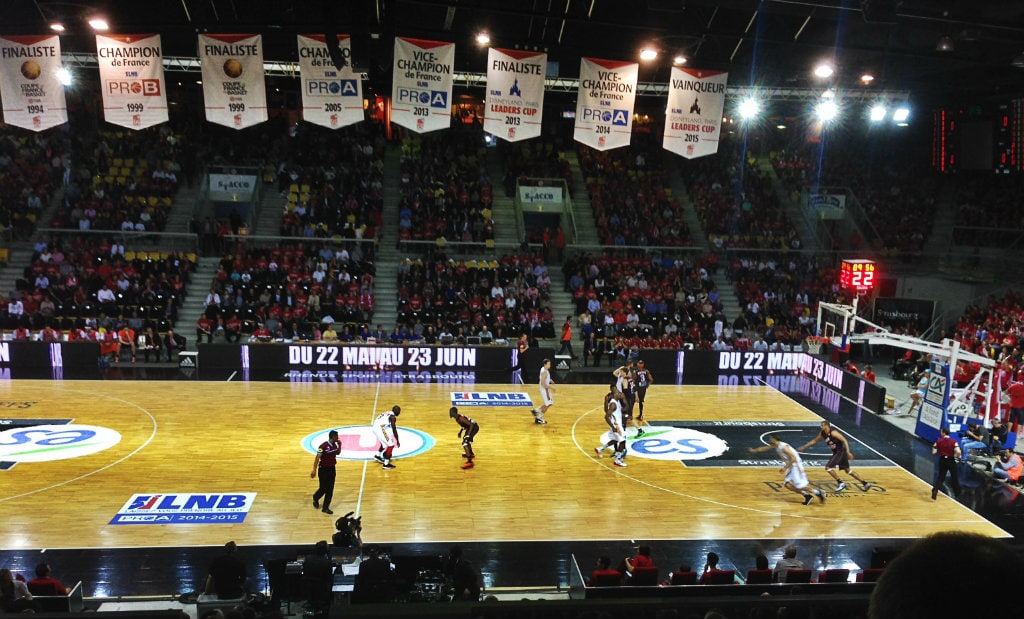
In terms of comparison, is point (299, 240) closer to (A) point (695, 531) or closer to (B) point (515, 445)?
(B) point (515, 445)

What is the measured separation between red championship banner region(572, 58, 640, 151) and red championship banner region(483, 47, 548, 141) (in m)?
1.21

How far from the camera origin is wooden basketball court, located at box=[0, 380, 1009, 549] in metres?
13.8

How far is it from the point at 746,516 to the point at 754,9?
12827mm

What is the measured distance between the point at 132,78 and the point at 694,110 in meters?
14.6

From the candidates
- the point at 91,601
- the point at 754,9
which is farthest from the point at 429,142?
the point at 91,601

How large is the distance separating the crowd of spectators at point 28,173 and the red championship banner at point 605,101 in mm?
23189

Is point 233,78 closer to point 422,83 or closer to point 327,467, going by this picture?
point 422,83

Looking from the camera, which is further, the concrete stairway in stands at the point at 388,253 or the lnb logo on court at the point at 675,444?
the concrete stairway in stands at the point at 388,253

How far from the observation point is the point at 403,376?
2578 cm

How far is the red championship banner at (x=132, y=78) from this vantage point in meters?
19.7

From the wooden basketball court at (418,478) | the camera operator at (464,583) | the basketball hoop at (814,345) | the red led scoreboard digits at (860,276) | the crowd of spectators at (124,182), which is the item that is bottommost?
the wooden basketball court at (418,478)

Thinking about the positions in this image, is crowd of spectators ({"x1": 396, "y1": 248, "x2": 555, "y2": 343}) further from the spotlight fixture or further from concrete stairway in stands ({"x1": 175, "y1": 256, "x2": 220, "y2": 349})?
the spotlight fixture

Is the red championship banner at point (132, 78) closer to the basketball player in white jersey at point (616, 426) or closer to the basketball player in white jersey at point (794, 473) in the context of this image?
the basketball player in white jersey at point (616, 426)

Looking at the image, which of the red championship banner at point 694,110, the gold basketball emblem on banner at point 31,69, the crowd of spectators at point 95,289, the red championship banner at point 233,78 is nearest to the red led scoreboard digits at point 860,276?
the red championship banner at point 694,110
